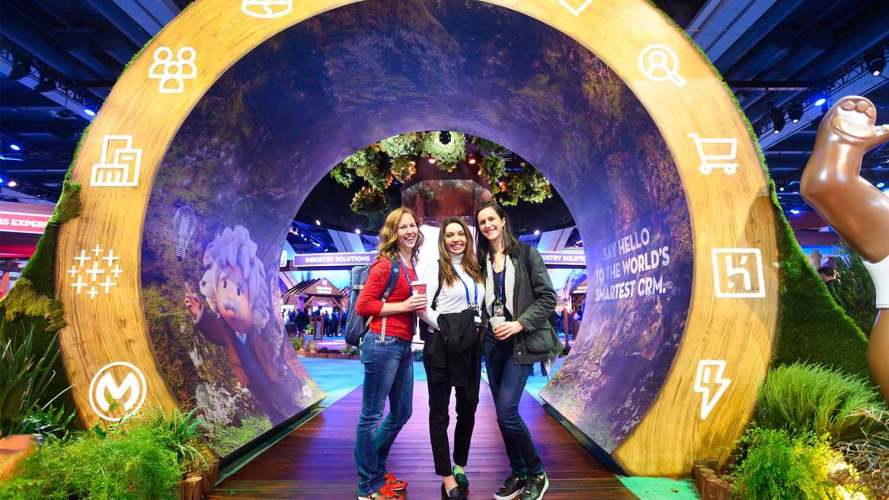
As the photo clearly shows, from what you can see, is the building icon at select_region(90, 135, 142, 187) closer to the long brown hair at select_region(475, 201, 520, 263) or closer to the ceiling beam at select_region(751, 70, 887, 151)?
the long brown hair at select_region(475, 201, 520, 263)

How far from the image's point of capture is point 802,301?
9.10 ft

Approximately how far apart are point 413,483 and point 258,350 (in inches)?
82.7

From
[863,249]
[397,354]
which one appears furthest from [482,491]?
[863,249]

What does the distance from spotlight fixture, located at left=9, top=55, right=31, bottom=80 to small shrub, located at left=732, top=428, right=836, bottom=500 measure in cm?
1076

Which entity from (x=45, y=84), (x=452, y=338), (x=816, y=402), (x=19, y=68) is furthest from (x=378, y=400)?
(x=45, y=84)

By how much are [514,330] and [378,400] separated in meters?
0.83

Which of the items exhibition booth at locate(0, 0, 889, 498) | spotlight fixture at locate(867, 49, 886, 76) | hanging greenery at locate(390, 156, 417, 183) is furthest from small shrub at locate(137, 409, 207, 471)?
spotlight fixture at locate(867, 49, 886, 76)

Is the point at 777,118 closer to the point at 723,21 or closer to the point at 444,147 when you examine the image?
the point at 723,21

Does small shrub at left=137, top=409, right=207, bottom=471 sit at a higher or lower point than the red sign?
lower

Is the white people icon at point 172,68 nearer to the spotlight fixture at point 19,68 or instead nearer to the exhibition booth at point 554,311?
the exhibition booth at point 554,311

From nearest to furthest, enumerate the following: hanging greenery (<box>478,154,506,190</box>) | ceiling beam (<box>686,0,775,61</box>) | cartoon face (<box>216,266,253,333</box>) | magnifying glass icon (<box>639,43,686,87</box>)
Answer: magnifying glass icon (<box>639,43,686,87</box>)
cartoon face (<box>216,266,253,333</box>)
ceiling beam (<box>686,0,775,61</box>)
hanging greenery (<box>478,154,506,190</box>)

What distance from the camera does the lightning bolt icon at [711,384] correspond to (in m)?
2.78

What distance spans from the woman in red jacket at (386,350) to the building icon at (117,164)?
161cm

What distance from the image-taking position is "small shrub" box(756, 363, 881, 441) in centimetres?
238
